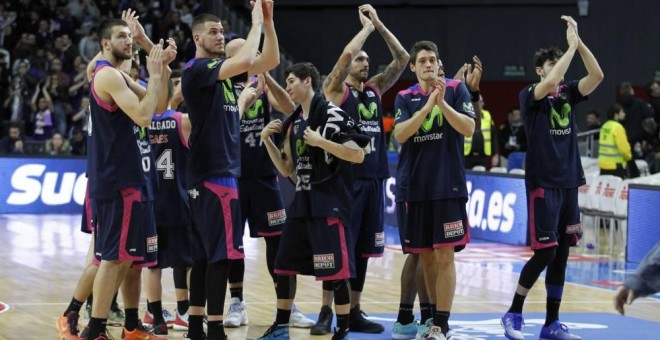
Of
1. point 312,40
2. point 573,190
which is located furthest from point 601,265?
point 312,40

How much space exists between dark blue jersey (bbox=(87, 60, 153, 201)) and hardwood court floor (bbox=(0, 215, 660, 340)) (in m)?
1.56

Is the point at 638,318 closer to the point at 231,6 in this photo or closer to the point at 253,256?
the point at 253,256

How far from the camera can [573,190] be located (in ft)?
31.2

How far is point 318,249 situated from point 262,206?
163 centimetres

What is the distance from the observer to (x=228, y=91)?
27.1ft

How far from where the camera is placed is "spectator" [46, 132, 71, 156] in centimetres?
2141

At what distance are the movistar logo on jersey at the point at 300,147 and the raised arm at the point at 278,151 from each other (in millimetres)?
193

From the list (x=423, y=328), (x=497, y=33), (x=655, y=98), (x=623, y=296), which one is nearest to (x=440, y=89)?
(x=423, y=328)

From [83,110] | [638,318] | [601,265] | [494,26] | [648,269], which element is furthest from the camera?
[494,26]

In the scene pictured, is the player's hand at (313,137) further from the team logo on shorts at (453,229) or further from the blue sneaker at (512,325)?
the blue sneaker at (512,325)

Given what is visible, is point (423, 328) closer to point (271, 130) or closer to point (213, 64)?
point (271, 130)

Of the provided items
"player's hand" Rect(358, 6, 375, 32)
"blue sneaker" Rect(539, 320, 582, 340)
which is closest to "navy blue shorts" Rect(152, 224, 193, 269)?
"player's hand" Rect(358, 6, 375, 32)

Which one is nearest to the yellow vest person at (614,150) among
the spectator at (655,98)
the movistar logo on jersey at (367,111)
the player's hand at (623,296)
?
the spectator at (655,98)

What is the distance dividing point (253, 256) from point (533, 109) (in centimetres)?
634
